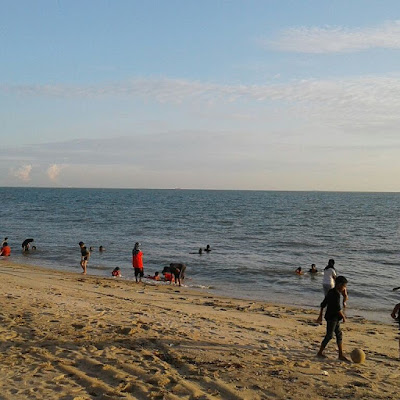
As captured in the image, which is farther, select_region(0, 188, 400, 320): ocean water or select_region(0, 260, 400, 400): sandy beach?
select_region(0, 188, 400, 320): ocean water

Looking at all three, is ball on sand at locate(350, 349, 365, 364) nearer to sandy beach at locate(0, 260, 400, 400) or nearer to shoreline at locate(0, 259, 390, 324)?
sandy beach at locate(0, 260, 400, 400)

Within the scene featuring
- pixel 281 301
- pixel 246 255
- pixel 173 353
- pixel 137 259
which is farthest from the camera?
pixel 246 255

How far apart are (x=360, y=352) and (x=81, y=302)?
7.06 meters

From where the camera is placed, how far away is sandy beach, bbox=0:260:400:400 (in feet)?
20.4

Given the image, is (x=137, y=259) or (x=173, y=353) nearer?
(x=173, y=353)

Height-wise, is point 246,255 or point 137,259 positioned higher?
point 137,259

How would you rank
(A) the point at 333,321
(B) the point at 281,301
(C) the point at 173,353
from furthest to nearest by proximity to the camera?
(B) the point at 281,301
(A) the point at 333,321
(C) the point at 173,353

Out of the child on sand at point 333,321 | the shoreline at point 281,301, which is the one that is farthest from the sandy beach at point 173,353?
the shoreline at point 281,301

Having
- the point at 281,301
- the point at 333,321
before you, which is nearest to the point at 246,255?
the point at 281,301

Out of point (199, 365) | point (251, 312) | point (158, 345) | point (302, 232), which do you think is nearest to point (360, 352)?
point (199, 365)

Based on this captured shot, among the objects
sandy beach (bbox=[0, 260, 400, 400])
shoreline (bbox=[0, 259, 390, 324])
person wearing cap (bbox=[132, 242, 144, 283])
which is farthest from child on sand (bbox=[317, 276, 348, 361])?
person wearing cap (bbox=[132, 242, 144, 283])

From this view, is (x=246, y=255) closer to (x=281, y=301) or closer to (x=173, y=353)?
(x=281, y=301)

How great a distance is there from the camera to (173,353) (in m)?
7.56

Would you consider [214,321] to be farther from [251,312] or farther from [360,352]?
[360,352]
